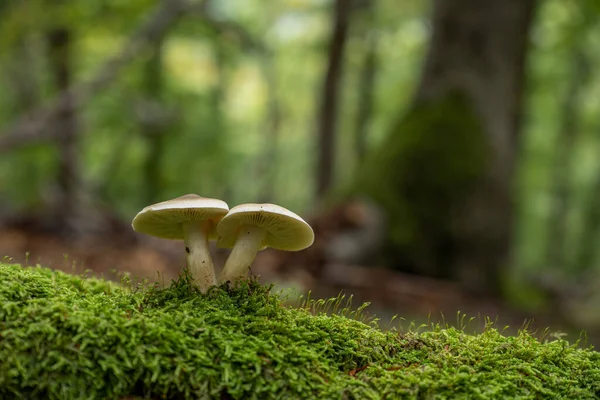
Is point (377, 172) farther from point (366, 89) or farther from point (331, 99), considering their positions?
point (366, 89)

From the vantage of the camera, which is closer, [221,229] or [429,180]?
[221,229]

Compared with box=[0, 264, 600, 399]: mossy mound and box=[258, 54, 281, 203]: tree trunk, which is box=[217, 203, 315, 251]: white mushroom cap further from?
box=[258, 54, 281, 203]: tree trunk

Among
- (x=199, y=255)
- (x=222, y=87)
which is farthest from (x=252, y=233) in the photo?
(x=222, y=87)

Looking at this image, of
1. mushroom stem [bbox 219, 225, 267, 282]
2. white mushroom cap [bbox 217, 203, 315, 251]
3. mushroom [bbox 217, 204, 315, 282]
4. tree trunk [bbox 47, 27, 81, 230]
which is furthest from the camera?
tree trunk [bbox 47, 27, 81, 230]

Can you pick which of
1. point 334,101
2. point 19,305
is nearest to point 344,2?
point 334,101

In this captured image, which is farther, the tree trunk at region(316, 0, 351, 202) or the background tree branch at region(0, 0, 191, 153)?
the tree trunk at region(316, 0, 351, 202)

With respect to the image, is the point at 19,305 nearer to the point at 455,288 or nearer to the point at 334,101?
the point at 455,288

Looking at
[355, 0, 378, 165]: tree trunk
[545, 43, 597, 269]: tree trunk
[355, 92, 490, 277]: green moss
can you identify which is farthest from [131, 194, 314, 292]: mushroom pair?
[545, 43, 597, 269]: tree trunk
